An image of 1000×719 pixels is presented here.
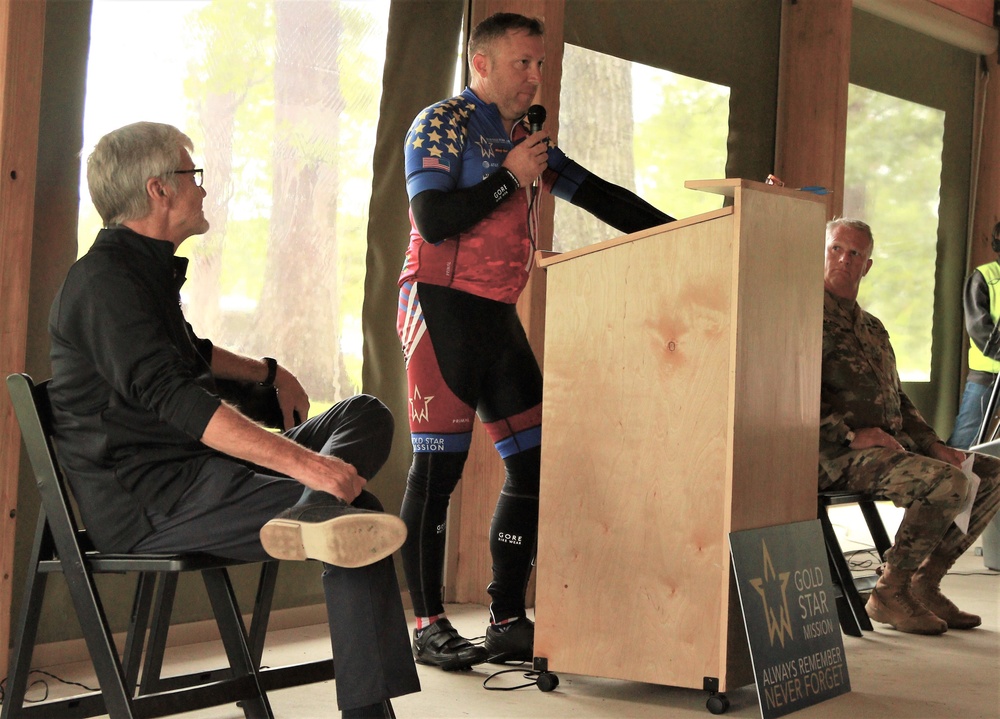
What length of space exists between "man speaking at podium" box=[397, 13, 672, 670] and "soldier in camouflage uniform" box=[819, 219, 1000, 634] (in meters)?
1.05

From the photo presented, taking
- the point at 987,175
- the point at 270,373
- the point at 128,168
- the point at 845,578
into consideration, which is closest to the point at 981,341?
the point at 987,175

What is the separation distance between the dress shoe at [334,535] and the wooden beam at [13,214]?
3.60ft

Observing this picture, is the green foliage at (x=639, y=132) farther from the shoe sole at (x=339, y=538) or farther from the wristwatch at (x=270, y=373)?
the shoe sole at (x=339, y=538)

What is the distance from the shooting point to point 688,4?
192 inches

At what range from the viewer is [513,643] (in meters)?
2.94

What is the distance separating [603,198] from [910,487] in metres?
1.36

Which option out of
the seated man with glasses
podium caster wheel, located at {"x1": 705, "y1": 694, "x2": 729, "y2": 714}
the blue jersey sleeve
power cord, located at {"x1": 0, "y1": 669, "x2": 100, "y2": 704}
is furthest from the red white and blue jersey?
power cord, located at {"x1": 0, "y1": 669, "x2": 100, "y2": 704}

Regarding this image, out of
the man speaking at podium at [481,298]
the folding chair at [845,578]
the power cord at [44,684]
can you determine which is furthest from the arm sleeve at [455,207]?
the folding chair at [845,578]

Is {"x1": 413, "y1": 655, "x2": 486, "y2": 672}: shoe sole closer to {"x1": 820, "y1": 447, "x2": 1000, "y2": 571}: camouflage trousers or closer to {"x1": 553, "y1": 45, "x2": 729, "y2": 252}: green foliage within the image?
{"x1": 820, "y1": 447, "x2": 1000, "y2": 571}: camouflage trousers

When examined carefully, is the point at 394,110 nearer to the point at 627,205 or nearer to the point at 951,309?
the point at 627,205

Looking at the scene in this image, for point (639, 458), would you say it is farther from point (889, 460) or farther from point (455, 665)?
point (889, 460)

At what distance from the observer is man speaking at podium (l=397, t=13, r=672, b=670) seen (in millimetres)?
2744

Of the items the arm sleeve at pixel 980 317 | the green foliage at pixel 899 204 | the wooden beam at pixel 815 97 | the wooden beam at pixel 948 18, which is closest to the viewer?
the wooden beam at pixel 815 97

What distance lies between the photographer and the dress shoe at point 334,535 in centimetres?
171
